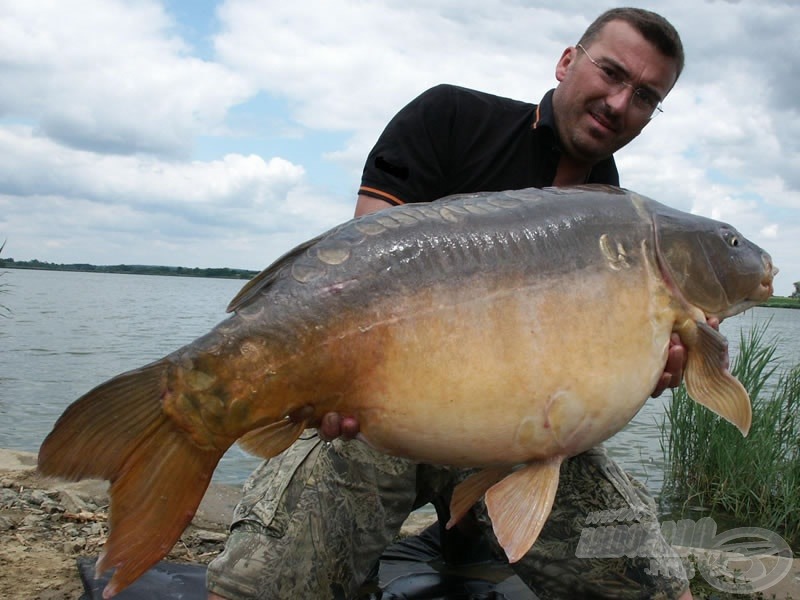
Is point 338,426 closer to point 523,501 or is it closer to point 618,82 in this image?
point 523,501

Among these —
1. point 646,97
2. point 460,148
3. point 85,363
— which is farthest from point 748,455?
point 85,363

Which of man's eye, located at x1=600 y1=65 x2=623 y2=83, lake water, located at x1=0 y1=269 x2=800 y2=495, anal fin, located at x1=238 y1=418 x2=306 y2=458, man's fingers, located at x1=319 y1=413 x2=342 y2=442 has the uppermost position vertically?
man's eye, located at x1=600 y1=65 x2=623 y2=83

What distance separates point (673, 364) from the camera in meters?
2.21

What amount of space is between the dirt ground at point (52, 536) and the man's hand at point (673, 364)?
2497 mm

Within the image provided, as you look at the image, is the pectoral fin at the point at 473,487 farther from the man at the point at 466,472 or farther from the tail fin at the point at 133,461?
the tail fin at the point at 133,461

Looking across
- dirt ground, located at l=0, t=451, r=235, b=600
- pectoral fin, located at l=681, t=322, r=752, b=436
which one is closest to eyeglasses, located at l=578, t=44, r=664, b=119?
pectoral fin, located at l=681, t=322, r=752, b=436

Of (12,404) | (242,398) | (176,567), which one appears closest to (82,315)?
(12,404)

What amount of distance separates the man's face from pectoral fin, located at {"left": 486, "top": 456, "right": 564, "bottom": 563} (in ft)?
5.53

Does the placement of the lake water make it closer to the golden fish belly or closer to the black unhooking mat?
the black unhooking mat

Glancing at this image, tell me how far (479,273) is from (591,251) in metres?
0.35

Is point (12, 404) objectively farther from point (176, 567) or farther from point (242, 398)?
point (242, 398)

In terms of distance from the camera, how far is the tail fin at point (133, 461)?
1.81 m

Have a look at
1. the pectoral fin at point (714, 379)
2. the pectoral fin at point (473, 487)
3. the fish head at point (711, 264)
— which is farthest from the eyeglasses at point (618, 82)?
the pectoral fin at point (473, 487)

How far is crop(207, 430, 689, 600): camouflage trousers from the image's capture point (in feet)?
8.61
